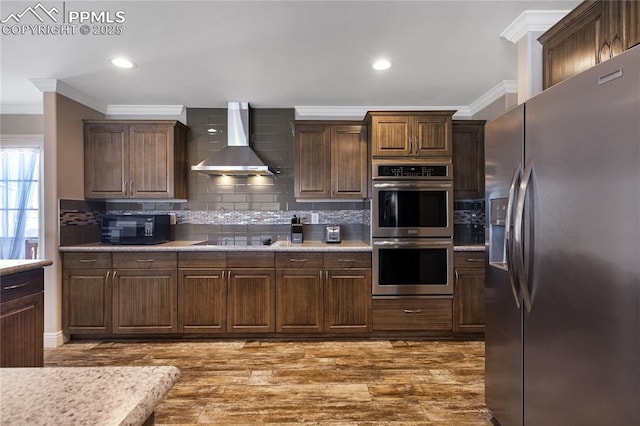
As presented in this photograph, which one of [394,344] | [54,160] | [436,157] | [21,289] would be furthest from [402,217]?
[54,160]

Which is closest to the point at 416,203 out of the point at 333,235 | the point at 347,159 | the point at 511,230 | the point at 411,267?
the point at 411,267

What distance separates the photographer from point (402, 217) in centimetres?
334

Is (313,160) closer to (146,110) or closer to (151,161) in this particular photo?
(151,161)

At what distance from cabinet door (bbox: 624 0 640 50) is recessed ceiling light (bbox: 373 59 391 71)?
5.29 ft

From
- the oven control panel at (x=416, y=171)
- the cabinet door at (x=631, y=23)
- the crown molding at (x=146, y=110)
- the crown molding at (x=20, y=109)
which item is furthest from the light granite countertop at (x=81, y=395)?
the crown molding at (x=20, y=109)

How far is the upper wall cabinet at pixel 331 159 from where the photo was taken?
12.2ft

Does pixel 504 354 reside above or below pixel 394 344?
above

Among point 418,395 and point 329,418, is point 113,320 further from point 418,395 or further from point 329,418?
point 418,395

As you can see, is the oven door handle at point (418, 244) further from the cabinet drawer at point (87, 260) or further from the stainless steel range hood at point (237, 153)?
the cabinet drawer at point (87, 260)

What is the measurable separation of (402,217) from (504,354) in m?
1.71

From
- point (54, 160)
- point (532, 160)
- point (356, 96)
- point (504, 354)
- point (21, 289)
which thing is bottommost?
point (504, 354)

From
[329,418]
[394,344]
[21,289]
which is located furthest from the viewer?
[394,344]

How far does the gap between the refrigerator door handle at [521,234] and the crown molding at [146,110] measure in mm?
3746

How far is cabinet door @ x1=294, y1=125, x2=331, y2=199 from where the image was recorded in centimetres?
373
